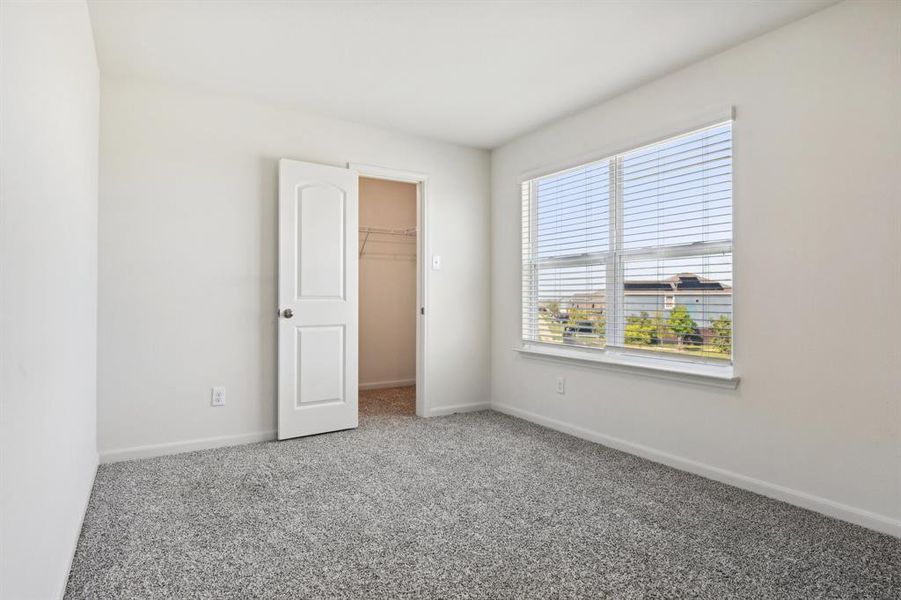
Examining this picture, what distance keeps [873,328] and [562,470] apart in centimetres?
161

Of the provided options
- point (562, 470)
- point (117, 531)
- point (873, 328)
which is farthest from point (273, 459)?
point (873, 328)

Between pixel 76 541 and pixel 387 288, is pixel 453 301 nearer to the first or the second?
pixel 387 288

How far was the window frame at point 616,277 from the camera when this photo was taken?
272cm

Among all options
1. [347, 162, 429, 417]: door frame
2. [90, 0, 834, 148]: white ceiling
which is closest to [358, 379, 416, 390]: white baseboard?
[347, 162, 429, 417]: door frame

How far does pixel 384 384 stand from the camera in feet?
18.1

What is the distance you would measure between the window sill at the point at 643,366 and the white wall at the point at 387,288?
2012 mm

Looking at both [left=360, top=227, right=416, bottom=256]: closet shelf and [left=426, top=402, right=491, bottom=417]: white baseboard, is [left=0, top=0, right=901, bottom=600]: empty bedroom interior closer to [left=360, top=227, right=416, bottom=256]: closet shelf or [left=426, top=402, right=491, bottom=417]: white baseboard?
[left=426, top=402, right=491, bottom=417]: white baseboard

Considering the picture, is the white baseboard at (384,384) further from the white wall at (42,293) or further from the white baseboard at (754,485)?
the white wall at (42,293)

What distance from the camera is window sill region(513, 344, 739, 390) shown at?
2660mm

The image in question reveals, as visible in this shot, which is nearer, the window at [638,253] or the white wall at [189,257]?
the window at [638,253]

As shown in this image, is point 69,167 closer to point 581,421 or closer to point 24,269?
point 24,269

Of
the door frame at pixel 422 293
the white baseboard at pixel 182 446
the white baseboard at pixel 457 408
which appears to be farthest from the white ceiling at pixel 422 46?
the white baseboard at pixel 457 408

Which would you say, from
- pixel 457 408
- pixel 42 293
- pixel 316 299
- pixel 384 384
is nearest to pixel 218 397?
pixel 316 299

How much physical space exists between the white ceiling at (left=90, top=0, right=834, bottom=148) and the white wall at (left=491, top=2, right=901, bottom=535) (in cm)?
23
